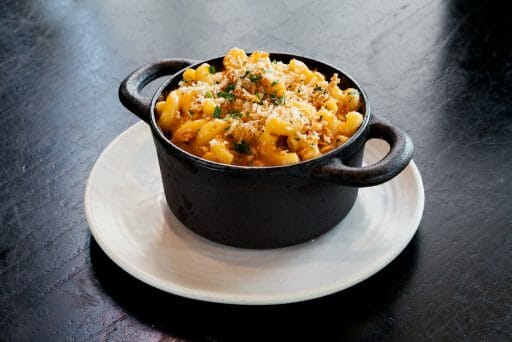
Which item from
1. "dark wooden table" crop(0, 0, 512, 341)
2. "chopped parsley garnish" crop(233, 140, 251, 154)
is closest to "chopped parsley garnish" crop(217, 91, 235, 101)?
"chopped parsley garnish" crop(233, 140, 251, 154)

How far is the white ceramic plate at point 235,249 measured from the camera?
1.00 meters

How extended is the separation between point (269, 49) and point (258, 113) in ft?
2.69

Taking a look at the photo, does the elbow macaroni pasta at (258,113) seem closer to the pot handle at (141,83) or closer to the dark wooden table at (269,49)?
the pot handle at (141,83)

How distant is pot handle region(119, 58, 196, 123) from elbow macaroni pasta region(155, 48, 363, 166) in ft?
0.18

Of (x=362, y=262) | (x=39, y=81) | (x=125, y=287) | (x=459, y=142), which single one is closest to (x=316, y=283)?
(x=362, y=262)

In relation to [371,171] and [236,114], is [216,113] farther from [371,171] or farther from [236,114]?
[371,171]

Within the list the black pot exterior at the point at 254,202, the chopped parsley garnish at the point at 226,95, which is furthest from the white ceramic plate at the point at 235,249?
the chopped parsley garnish at the point at 226,95

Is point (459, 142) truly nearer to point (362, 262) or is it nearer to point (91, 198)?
point (362, 262)

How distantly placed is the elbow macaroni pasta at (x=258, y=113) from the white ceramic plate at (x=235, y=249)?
0.55ft

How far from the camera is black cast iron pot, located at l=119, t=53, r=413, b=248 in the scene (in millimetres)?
981

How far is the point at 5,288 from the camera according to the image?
1.08 metres

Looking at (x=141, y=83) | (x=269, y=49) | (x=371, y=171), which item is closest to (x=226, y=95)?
(x=141, y=83)

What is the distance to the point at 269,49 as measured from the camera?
1.85 m

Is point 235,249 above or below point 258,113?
below
